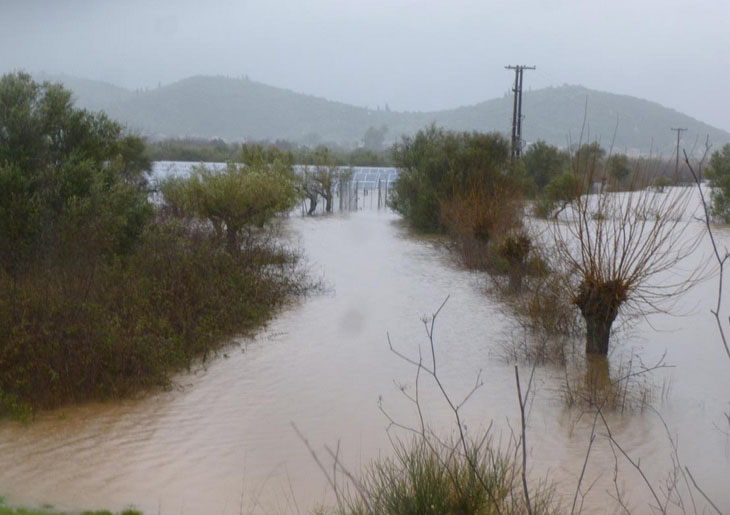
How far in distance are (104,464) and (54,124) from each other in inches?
325

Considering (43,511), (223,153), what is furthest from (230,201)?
(223,153)

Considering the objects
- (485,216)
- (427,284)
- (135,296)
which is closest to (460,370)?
(135,296)

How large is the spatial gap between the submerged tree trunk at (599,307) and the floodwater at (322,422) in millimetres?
762

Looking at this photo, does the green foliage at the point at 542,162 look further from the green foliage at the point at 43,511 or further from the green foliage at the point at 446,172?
the green foliage at the point at 43,511

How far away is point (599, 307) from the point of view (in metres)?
11.3

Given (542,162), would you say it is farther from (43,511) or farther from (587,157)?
(43,511)

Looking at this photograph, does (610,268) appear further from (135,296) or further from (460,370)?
(135,296)

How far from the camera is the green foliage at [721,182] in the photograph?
112 ft

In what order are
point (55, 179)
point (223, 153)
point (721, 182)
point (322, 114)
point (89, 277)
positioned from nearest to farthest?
point (89, 277) < point (55, 179) < point (721, 182) < point (223, 153) < point (322, 114)

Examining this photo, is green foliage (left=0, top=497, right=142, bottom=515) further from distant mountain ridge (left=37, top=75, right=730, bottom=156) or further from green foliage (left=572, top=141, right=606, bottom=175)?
distant mountain ridge (left=37, top=75, right=730, bottom=156)

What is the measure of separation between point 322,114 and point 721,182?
253 ft

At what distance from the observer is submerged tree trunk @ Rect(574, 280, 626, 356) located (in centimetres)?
1091

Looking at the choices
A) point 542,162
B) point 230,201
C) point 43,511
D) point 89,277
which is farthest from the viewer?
point 542,162

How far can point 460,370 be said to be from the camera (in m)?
11.4
